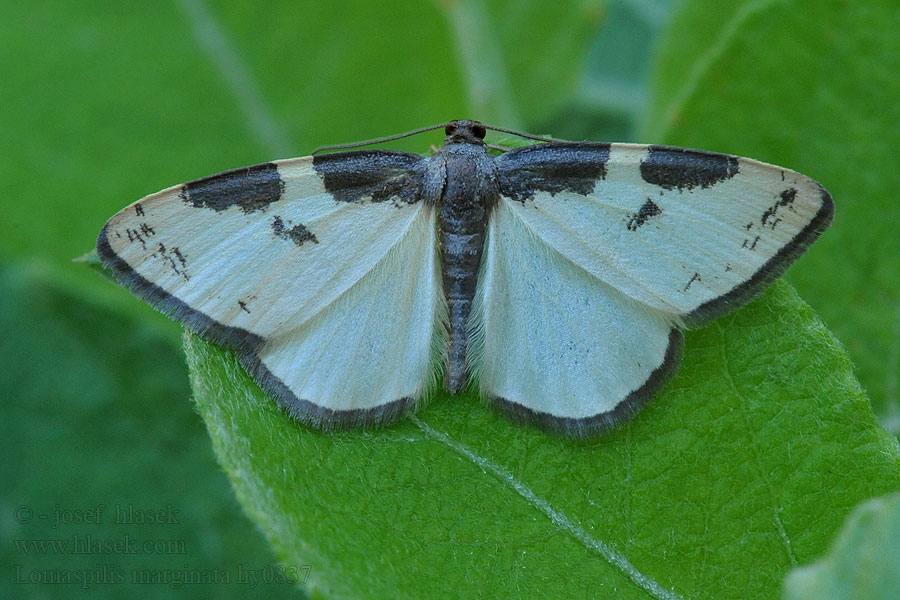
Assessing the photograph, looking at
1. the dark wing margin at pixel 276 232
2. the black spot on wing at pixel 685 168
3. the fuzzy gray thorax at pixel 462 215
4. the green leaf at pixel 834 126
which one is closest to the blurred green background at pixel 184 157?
the green leaf at pixel 834 126

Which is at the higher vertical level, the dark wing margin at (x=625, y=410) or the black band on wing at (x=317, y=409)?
the black band on wing at (x=317, y=409)

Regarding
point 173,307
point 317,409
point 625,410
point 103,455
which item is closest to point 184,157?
point 103,455

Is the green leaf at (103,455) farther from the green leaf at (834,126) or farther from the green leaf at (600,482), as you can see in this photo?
the green leaf at (834,126)

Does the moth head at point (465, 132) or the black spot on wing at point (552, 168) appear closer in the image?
the black spot on wing at point (552, 168)

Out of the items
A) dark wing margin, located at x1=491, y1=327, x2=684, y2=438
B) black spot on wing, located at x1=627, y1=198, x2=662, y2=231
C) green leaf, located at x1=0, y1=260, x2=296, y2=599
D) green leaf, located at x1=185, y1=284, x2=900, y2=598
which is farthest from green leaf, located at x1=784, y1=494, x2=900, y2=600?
green leaf, located at x1=0, y1=260, x2=296, y2=599

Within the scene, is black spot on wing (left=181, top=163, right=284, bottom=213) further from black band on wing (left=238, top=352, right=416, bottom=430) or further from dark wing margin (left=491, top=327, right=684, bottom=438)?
dark wing margin (left=491, top=327, right=684, bottom=438)

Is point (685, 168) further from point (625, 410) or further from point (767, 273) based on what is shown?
point (625, 410)

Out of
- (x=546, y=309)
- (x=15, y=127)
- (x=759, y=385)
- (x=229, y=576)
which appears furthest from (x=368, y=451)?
(x=15, y=127)
